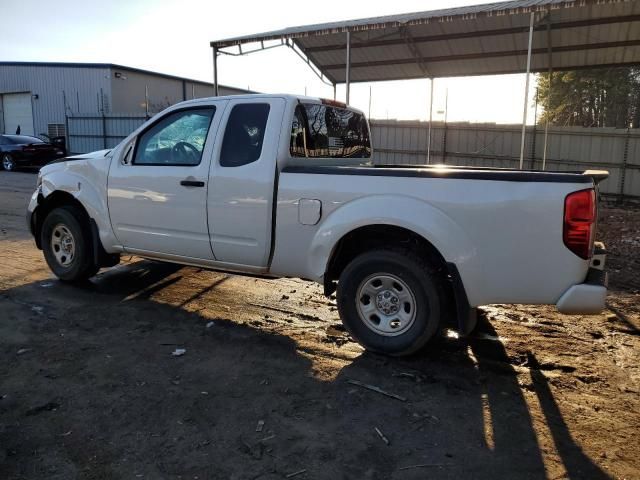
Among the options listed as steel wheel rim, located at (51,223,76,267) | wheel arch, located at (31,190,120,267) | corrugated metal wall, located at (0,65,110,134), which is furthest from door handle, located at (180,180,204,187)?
corrugated metal wall, located at (0,65,110,134)

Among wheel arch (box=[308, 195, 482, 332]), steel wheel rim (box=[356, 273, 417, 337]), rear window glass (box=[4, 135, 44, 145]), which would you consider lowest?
steel wheel rim (box=[356, 273, 417, 337])

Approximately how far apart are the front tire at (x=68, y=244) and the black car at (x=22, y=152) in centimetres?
1825

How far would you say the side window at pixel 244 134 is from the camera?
4527 mm

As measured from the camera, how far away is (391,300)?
4.03 m

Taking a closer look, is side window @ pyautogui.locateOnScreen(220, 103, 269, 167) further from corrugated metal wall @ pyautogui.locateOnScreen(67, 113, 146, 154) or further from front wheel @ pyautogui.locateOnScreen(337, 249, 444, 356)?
corrugated metal wall @ pyautogui.locateOnScreen(67, 113, 146, 154)

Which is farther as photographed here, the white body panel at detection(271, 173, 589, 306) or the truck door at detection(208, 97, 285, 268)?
the truck door at detection(208, 97, 285, 268)

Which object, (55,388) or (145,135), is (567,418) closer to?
(55,388)

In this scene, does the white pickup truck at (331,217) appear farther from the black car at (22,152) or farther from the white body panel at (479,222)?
the black car at (22,152)

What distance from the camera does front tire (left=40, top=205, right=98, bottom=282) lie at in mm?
5684

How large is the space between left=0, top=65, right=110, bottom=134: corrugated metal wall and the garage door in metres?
0.43

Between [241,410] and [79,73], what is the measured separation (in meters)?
32.9

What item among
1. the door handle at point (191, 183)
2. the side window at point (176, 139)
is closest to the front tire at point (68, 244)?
the side window at point (176, 139)

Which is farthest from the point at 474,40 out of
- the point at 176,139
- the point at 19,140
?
the point at 19,140

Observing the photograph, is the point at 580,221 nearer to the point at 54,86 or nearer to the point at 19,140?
the point at 19,140
